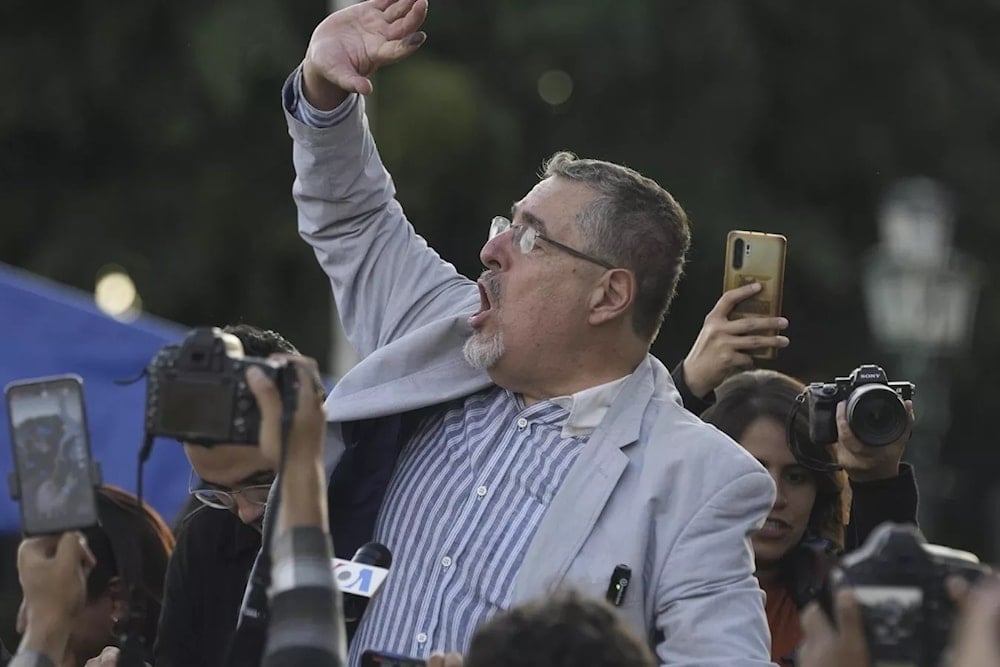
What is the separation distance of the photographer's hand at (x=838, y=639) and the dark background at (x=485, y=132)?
11115 mm

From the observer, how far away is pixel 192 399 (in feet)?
10.6

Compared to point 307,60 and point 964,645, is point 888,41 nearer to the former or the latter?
point 307,60

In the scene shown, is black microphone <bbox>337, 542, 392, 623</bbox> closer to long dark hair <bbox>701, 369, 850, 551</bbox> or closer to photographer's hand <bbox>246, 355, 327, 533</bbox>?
photographer's hand <bbox>246, 355, 327, 533</bbox>

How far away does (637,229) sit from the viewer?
4.55 meters

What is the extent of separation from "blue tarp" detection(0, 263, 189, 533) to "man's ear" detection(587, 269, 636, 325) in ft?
12.4

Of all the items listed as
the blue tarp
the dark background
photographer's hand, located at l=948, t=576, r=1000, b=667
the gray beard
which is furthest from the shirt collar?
the dark background

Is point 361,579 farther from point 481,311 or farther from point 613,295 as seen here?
point 613,295

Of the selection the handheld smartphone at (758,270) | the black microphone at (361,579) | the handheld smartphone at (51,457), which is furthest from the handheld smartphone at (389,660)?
the handheld smartphone at (758,270)

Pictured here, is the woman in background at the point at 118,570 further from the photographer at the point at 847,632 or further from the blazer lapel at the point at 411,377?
the photographer at the point at 847,632

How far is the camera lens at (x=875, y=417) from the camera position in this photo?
4.41 m

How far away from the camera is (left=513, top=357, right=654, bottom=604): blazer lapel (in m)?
3.99

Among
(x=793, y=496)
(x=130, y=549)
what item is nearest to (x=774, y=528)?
(x=793, y=496)

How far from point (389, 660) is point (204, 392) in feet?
2.28

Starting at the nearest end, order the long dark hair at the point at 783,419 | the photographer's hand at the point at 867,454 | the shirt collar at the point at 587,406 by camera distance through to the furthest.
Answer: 1. the shirt collar at the point at 587,406
2. the photographer's hand at the point at 867,454
3. the long dark hair at the point at 783,419
